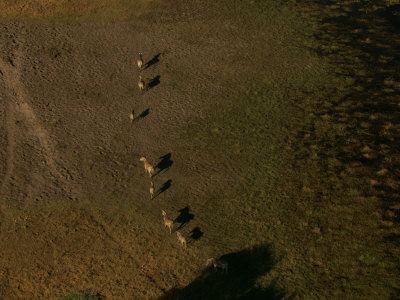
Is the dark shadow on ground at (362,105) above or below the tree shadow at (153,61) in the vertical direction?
below

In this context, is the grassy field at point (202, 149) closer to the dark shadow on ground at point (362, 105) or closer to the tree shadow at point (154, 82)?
the dark shadow on ground at point (362, 105)

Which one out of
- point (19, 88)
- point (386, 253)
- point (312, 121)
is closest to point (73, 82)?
point (19, 88)

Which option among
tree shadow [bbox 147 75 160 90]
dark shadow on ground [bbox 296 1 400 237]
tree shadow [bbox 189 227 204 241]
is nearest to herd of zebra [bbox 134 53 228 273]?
tree shadow [bbox 189 227 204 241]

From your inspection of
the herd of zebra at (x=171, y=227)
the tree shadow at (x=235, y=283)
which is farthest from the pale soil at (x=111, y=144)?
the tree shadow at (x=235, y=283)

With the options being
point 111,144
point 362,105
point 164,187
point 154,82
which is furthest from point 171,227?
point 362,105

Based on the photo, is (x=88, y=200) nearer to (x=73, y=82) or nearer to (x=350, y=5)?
(x=73, y=82)

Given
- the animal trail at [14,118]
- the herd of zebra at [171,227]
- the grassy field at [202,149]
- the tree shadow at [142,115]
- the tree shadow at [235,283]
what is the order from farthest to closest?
1. the tree shadow at [142,115]
2. the animal trail at [14,118]
3. the grassy field at [202,149]
4. the herd of zebra at [171,227]
5. the tree shadow at [235,283]

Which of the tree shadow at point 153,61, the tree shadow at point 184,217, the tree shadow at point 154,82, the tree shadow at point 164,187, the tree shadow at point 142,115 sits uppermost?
the tree shadow at point 153,61

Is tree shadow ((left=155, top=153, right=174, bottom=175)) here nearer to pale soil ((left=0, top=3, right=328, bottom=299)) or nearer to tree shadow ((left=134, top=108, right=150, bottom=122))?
pale soil ((left=0, top=3, right=328, bottom=299))
